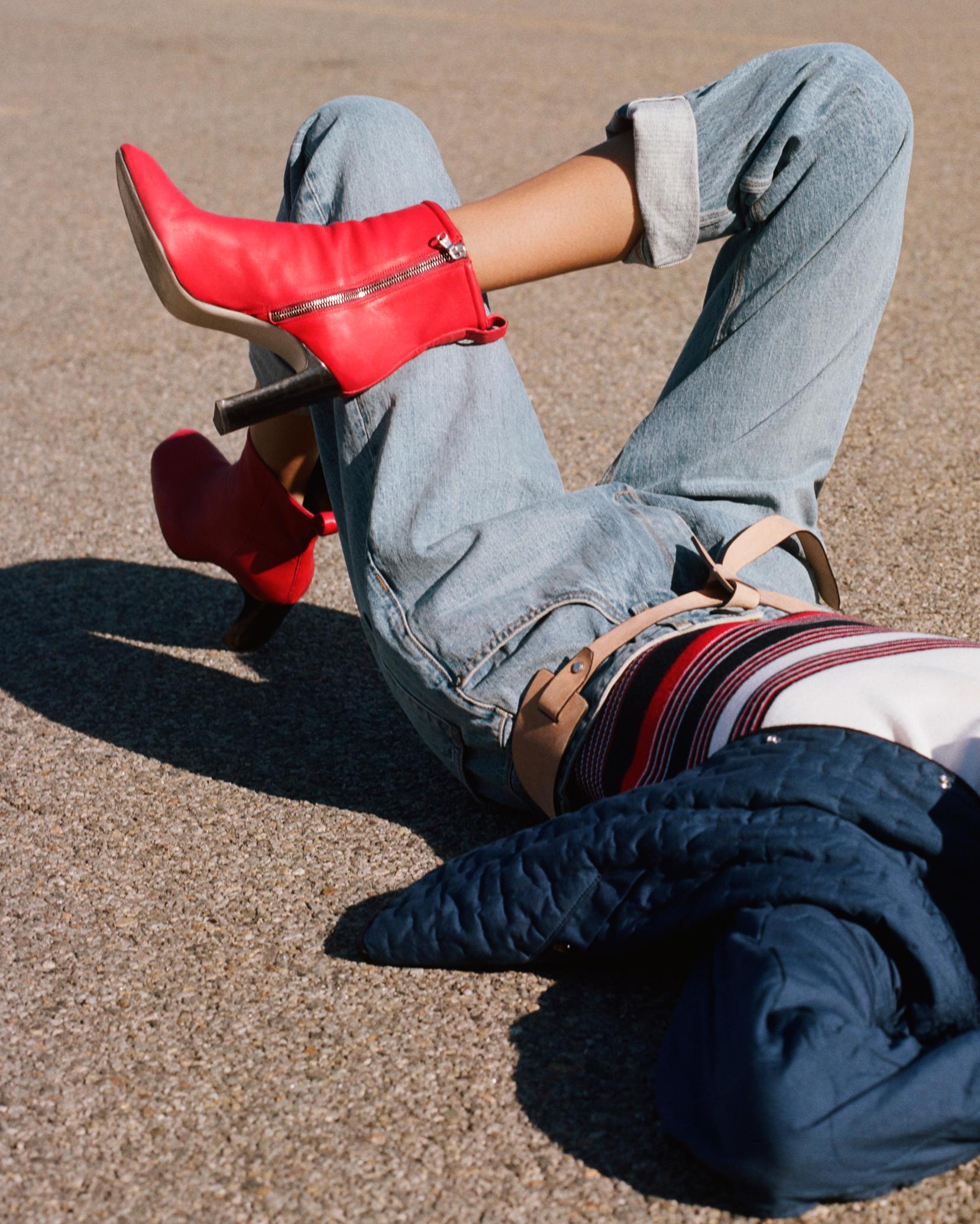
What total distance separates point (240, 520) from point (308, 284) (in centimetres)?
47

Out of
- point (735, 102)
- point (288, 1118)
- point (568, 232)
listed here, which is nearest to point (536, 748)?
point (288, 1118)

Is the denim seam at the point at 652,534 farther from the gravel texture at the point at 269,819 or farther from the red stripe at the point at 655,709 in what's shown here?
the gravel texture at the point at 269,819

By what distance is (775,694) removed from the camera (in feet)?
4.09

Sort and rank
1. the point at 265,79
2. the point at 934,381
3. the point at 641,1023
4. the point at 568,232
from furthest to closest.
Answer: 1. the point at 265,79
2. the point at 934,381
3. the point at 568,232
4. the point at 641,1023

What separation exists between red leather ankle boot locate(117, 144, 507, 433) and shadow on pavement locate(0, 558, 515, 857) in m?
0.51

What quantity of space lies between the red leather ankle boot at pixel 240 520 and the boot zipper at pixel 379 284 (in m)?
0.37

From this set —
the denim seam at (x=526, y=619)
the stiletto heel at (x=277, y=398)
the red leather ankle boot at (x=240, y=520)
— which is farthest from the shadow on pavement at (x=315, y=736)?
the stiletto heel at (x=277, y=398)

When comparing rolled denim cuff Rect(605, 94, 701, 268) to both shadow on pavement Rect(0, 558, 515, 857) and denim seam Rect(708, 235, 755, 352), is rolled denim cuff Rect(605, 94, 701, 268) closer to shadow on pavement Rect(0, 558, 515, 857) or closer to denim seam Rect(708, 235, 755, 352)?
denim seam Rect(708, 235, 755, 352)

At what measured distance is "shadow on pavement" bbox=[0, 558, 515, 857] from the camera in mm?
1748

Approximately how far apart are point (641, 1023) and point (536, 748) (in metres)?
0.28

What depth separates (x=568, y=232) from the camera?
152 centimetres

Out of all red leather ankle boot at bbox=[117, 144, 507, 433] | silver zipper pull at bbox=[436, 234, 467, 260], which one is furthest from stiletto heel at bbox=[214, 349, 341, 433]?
silver zipper pull at bbox=[436, 234, 467, 260]

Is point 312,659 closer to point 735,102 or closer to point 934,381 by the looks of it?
point 735,102

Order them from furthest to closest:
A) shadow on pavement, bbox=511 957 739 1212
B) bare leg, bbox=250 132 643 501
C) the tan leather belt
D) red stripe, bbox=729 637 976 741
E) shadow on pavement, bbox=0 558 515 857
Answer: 1. shadow on pavement, bbox=0 558 515 857
2. bare leg, bbox=250 132 643 501
3. the tan leather belt
4. red stripe, bbox=729 637 976 741
5. shadow on pavement, bbox=511 957 739 1212
